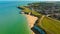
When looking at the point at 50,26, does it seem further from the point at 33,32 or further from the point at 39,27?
the point at 33,32

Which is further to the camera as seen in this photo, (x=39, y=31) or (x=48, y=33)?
(x=39, y=31)

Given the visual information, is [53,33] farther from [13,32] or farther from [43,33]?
[13,32]

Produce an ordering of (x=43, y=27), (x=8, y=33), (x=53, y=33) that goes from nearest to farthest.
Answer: (x=53, y=33) → (x=8, y=33) → (x=43, y=27)

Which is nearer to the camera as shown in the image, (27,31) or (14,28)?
(27,31)

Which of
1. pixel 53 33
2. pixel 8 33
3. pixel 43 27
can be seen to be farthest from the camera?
pixel 43 27

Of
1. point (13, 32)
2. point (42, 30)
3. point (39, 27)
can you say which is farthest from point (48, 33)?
point (13, 32)

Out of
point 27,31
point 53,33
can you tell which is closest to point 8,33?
point 27,31

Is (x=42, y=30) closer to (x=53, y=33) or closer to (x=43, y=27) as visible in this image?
(x=43, y=27)
